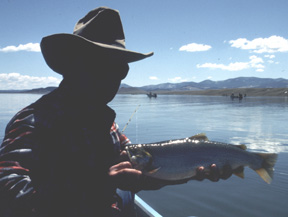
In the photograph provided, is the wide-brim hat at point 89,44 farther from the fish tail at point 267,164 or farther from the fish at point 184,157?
the fish tail at point 267,164

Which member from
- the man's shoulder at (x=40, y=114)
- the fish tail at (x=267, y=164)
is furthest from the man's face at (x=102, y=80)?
the fish tail at (x=267, y=164)

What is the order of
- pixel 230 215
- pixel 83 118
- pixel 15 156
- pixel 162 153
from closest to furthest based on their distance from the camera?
1. pixel 15 156
2. pixel 83 118
3. pixel 162 153
4. pixel 230 215

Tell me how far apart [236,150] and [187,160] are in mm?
895

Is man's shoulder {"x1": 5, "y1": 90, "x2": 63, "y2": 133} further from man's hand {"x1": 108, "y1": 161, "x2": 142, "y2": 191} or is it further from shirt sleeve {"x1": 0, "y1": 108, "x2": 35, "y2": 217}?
man's hand {"x1": 108, "y1": 161, "x2": 142, "y2": 191}

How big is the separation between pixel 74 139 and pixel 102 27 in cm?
129

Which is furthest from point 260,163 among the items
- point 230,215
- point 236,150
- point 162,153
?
point 230,215

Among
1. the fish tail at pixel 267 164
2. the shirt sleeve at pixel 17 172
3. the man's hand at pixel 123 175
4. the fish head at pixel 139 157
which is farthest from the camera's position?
the fish tail at pixel 267 164

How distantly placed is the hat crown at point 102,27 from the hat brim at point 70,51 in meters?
0.18

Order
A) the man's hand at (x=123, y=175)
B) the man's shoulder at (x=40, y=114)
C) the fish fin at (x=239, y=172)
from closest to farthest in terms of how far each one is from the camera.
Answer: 1. the man's shoulder at (x=40, y=114)
2. the man's hand at (x=123, y=175)
3. the fish fin at (x=239, y=172)

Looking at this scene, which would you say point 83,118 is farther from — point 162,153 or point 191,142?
point 191,142

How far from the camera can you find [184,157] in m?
3.75

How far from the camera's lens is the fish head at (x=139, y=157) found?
3.31m

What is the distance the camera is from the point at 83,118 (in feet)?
8.13

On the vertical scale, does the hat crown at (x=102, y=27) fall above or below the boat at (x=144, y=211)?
above
